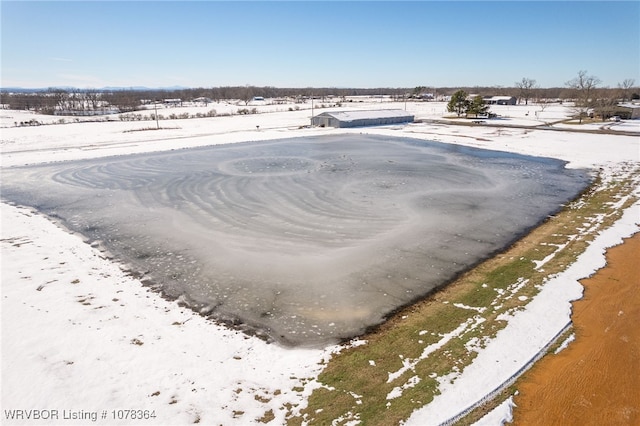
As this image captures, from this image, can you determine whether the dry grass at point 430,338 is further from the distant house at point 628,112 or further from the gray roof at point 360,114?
the distant house at point 628,112

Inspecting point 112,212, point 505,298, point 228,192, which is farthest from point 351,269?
point 112,212

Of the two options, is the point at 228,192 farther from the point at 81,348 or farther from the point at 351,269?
the point at 81,348

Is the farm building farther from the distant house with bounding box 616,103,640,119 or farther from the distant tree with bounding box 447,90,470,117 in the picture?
the distant house with bounding box 616,103,640,119

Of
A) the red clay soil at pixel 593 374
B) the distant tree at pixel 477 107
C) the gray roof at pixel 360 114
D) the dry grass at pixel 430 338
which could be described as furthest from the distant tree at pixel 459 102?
the red clay soil at pixel 593 374

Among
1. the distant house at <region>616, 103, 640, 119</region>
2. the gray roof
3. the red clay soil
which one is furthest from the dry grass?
the distant house at <region>616, 103, 640, 119</region>

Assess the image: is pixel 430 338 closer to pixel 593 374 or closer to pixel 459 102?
pixel 593 374

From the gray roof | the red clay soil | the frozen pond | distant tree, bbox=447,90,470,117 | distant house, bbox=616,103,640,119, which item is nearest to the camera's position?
the red clay soil

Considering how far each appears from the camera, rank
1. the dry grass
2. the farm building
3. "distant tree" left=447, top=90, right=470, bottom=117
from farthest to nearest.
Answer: "distant tree" left=447, top=90, right=470, bottom=117
the farm building
the dry grass
